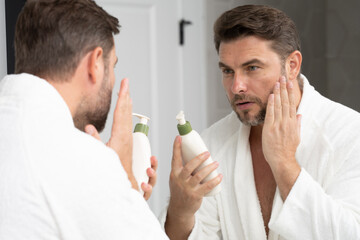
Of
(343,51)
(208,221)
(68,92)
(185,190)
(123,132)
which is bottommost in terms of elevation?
(208,221)

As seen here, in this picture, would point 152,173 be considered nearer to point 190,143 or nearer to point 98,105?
point 190,143

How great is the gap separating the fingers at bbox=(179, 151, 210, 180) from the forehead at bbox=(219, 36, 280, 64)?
0.33 metres

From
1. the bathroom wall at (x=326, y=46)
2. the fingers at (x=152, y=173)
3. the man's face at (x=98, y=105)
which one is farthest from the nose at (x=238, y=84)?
the bathroom wall at (x=326, y=46)

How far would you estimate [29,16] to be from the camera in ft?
2.77

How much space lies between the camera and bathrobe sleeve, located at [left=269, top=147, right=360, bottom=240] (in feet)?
3.67

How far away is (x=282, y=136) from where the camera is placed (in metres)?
1.22

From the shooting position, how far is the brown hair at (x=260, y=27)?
1315mm

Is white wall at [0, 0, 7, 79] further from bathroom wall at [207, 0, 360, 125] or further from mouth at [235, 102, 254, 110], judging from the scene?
bathroom wall at [207, 0, 360, 125]

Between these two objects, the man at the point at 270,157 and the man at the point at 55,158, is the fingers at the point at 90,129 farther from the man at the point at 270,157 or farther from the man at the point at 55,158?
the man at the point at 270,157

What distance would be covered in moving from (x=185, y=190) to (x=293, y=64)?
487 millimetres

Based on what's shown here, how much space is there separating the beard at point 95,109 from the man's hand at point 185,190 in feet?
0.90

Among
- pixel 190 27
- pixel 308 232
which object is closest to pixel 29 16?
A: pixel 308 232

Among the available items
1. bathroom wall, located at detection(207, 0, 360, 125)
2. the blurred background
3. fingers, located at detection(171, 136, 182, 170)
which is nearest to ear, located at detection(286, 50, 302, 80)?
fingers, located at detection(171, 136, 182, 170)

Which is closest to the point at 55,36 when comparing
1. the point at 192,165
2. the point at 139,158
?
the point at 139,158
